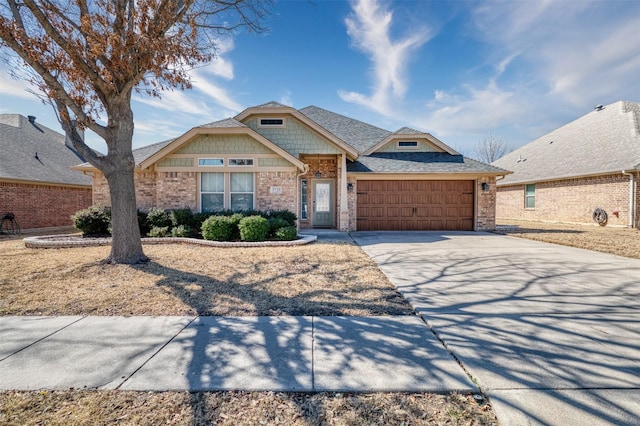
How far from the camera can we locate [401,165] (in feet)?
43.5

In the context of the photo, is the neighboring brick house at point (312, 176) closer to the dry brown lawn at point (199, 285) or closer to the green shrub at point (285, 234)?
the green shrub at point (285, 234)

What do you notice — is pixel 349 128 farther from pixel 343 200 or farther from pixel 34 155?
pixel 34 155

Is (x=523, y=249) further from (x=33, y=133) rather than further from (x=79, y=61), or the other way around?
(x=33, y=133)

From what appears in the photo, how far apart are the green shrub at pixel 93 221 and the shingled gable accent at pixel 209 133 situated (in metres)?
2.17

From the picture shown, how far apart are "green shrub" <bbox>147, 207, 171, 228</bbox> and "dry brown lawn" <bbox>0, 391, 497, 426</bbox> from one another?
878 centimetres

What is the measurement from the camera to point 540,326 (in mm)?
3545

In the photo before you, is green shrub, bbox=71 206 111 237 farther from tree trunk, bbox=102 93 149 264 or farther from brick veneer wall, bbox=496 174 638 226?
brick veneer wall, bbox=496 174 638 226

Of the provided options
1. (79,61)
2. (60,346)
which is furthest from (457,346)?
(79,61)

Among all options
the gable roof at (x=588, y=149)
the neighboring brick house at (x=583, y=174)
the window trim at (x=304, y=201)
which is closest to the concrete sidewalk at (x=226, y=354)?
the window trim at (x=304, y=201)

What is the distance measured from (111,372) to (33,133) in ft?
77.6

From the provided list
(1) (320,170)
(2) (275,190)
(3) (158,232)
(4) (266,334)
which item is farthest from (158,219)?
(4) (266,334)

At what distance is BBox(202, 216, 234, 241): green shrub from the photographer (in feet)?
31.0

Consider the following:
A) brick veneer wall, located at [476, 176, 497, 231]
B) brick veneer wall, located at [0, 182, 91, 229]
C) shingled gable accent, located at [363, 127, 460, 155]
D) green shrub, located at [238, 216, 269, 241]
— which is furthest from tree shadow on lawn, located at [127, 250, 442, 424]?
brick veneer wall, located at [0, 182, 91, 229]

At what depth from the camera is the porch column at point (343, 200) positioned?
12555 millimetres
